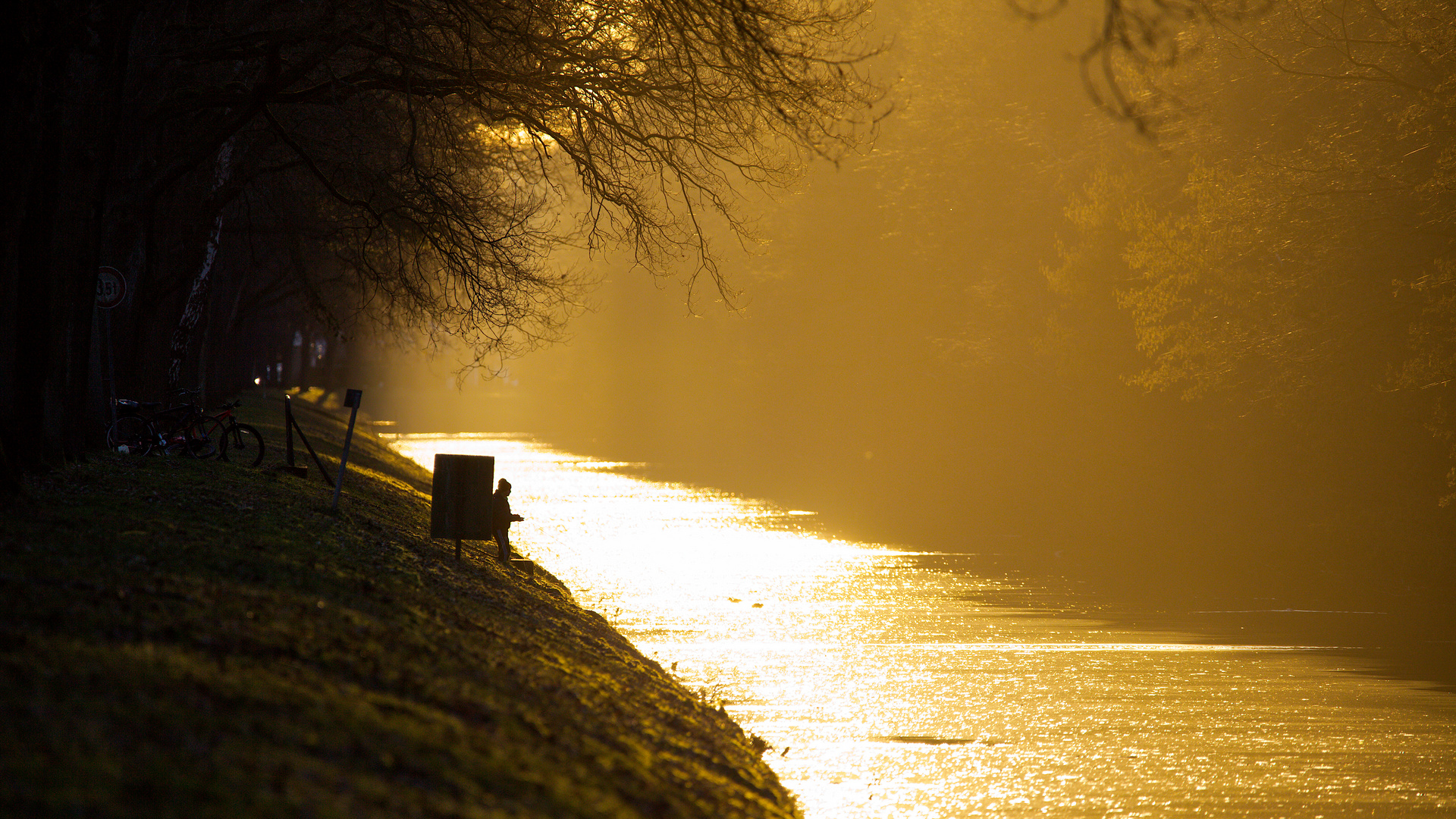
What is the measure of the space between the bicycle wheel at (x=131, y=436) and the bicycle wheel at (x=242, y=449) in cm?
106

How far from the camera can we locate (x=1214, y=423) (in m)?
34.2

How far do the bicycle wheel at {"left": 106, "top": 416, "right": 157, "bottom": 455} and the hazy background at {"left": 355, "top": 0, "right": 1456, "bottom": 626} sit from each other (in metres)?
7.84

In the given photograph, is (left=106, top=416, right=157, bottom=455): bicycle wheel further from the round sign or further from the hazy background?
the hazy background

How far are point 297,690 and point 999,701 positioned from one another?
327 inches

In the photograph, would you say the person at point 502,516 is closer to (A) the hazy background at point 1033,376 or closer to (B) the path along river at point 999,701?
(B) the path along river at point 999,701

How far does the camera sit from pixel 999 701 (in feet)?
41.0

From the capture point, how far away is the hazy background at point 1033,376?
88.1 feet

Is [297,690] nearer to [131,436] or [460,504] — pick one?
[460,504]

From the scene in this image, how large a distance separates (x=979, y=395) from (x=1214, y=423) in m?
18.2

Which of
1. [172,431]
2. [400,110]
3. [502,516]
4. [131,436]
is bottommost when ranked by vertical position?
[502,516]

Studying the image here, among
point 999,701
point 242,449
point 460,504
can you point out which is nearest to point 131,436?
point 242,449

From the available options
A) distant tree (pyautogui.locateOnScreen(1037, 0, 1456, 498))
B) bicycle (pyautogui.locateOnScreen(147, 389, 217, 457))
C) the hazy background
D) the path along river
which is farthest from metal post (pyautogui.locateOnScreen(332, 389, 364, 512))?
distant tree (pyautogui.locateOnScreen(1037, 0, 1456, 498))

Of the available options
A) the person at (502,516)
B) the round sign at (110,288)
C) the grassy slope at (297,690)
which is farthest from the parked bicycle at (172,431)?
the grassy slope at (297,690)

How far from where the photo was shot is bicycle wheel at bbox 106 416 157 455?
17797mm
